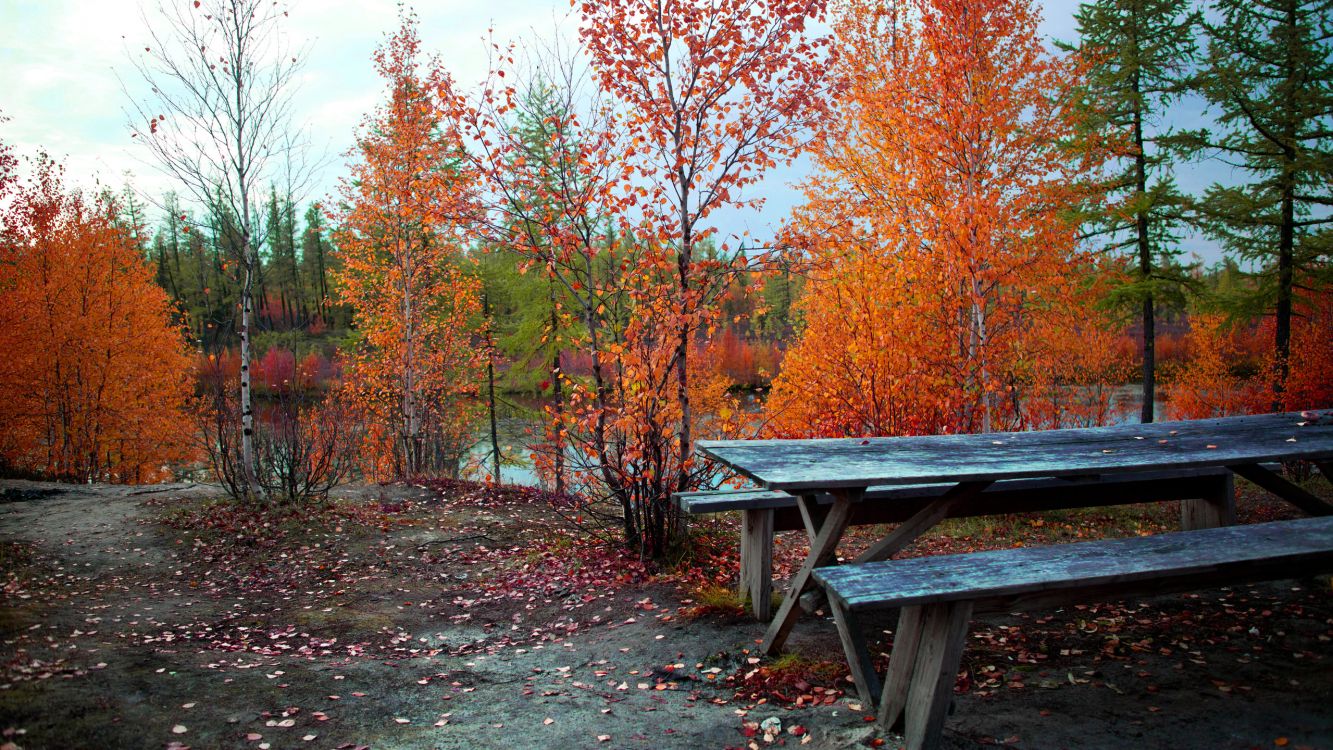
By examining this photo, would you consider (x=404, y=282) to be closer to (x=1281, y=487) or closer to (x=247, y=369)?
(x=247, y=369)

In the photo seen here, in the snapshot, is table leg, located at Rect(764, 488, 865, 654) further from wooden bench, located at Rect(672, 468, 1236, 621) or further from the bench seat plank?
the bench seat plank

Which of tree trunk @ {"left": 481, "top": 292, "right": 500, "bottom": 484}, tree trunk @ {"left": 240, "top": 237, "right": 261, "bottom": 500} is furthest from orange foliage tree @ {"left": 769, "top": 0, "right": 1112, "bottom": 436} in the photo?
tree trunk @ {"left": 481, "top": 292, "right": 500, "bottom": 484}

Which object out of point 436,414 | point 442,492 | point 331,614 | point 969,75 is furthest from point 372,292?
point 969,75

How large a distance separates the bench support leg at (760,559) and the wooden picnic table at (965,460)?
0.35 metres

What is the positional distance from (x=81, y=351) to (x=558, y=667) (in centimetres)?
1736

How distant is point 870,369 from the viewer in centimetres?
799

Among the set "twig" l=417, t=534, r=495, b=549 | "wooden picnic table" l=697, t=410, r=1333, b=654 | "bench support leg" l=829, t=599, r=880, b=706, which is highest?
"wooden picnic table" l=697, t=410, r=1333, b=654

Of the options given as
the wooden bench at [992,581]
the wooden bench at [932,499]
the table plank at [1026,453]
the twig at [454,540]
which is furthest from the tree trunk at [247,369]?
the wooden bench at [992,581]

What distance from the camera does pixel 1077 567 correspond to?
103 inches

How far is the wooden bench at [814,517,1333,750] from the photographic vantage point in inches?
97.7

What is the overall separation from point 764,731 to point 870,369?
18.9ft

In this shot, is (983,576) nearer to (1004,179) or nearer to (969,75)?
(1004,179)

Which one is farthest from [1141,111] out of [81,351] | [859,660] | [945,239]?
[81,351]

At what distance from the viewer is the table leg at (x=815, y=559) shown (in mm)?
3148
